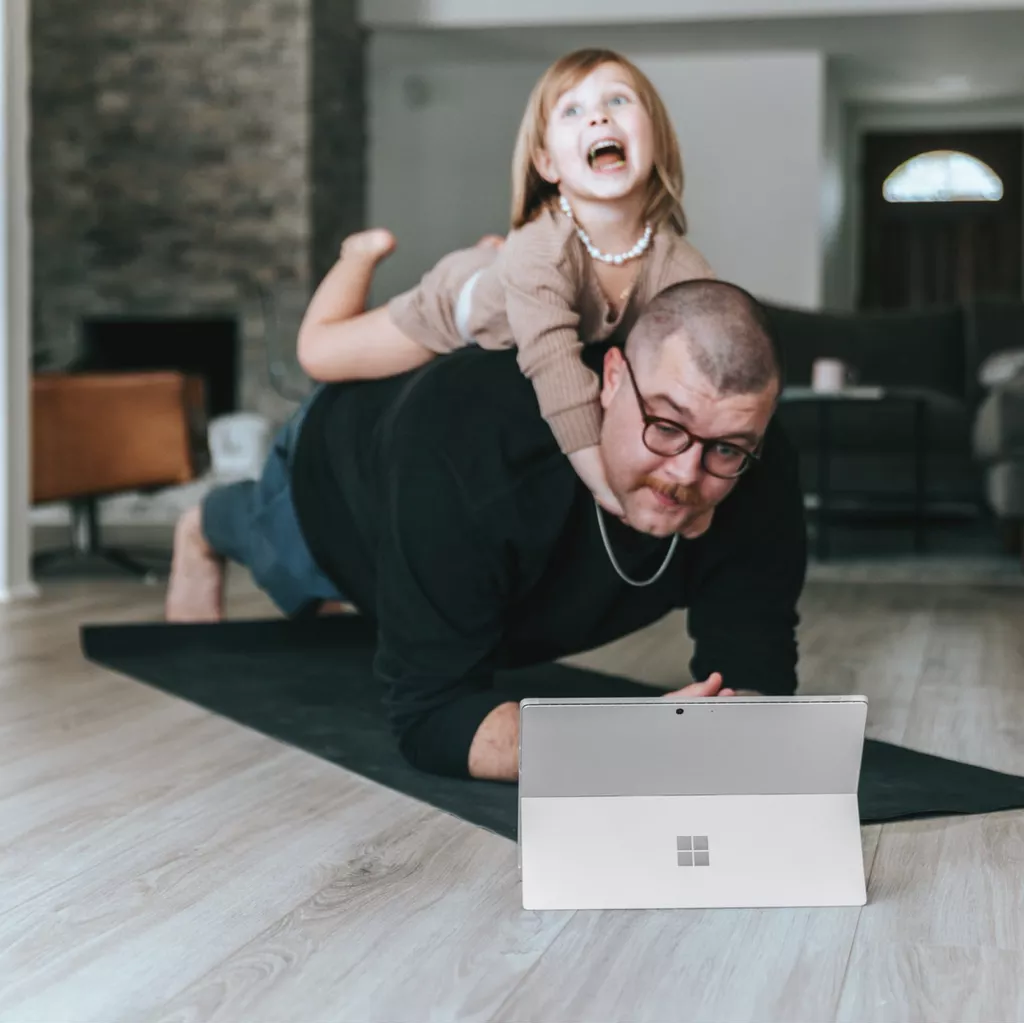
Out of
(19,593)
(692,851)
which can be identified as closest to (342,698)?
(692,851)

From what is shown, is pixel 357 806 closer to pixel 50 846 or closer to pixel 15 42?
pixel 50 846

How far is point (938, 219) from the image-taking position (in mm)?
10219

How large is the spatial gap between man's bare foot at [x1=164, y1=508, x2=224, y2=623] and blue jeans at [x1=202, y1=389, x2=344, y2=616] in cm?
20

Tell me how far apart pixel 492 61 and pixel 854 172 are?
325 cm

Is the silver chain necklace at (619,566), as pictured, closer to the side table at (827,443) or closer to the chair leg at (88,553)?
the chair leg at (88,553)

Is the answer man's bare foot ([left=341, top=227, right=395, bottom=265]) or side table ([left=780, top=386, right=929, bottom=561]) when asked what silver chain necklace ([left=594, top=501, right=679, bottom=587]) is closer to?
man's bare foot ([left=341, top=227, right=395, bottom=265])

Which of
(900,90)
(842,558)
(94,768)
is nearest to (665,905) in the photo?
(94,768)

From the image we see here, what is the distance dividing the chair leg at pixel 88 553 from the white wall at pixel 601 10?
408 cm

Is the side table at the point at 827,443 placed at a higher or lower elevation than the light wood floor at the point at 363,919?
higher

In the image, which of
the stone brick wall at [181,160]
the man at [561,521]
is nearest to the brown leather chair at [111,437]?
the man at [561,521]

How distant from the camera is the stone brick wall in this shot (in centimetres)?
703

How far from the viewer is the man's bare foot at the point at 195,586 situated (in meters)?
2.48

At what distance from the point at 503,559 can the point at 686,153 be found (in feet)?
23.2

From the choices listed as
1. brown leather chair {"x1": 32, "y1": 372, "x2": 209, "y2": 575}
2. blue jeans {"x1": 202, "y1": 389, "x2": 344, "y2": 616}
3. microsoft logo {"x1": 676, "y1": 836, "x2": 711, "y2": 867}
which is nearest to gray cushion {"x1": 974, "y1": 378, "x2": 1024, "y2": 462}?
brown leather chair {"x1": 32, "y1": 372, "x2": 209, "y2": 575}
